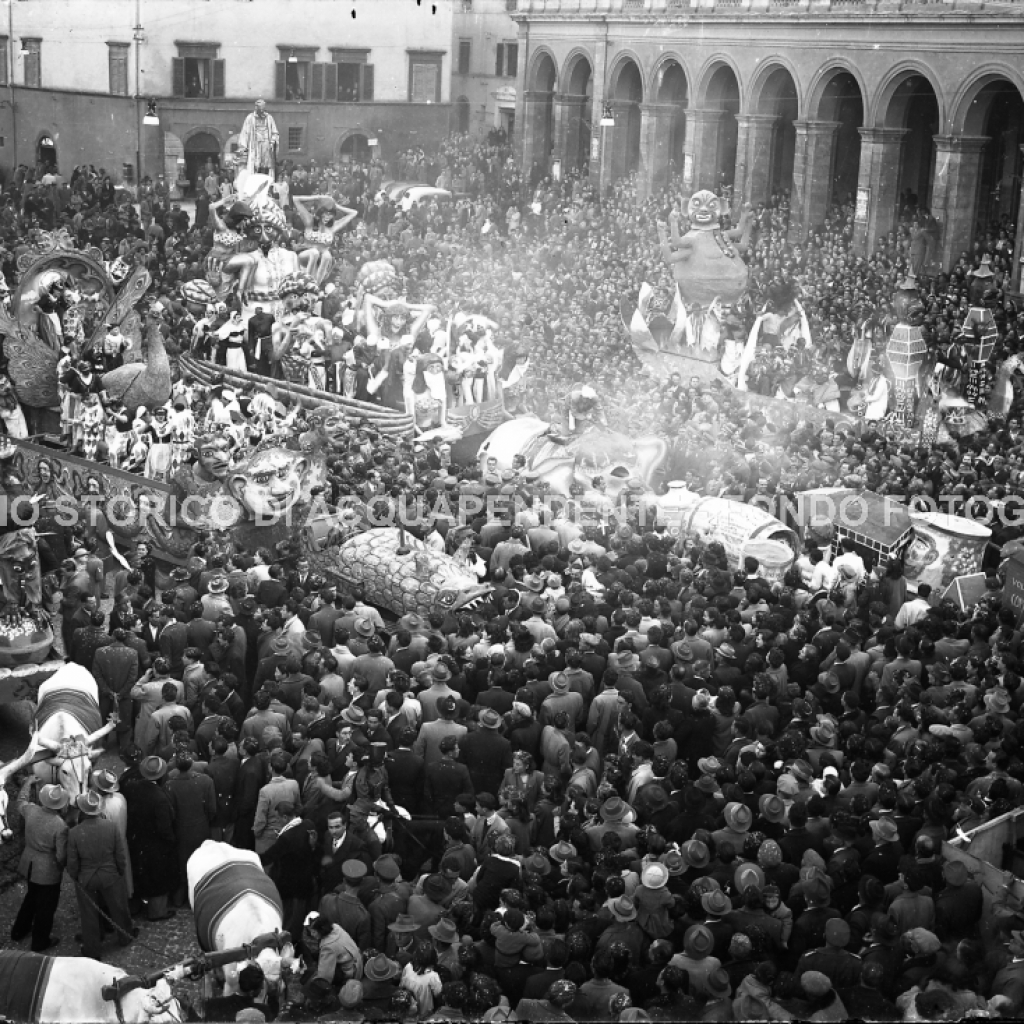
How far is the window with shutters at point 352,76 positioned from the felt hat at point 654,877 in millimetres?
40297

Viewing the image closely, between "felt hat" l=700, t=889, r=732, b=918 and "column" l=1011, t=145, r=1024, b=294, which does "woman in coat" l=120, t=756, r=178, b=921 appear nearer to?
"felt hat" l=700, t=889, r=732, b=918

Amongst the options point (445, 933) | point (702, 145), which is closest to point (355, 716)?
point (445, 933)

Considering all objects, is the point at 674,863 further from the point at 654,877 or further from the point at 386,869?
the point at 386,869

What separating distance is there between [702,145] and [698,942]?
1324 inches

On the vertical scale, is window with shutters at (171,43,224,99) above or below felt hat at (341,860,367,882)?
above

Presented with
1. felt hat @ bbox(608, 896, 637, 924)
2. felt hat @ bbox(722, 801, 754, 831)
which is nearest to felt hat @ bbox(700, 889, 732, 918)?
felt hat @ bbox(608, 896, 637, 924)

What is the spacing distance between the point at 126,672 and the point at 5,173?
34720 mm

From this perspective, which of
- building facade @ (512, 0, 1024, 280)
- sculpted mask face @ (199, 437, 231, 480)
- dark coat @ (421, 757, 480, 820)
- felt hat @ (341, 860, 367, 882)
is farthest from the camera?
building facade @ (512, 0, 1024, 280)

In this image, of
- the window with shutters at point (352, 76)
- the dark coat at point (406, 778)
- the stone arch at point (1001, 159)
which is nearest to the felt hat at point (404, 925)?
the dark coat at point (406, 778)

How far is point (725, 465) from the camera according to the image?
17203mm

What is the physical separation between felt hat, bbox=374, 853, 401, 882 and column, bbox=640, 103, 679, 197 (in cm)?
3473

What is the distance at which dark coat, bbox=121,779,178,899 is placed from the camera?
10.5 meters

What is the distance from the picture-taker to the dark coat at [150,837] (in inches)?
414

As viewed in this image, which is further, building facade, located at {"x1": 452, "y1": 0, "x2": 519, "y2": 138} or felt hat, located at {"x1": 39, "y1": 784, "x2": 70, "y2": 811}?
building facade, located at {"x1": 452, "y1": 0, "x2": 519, "y2": 138}
